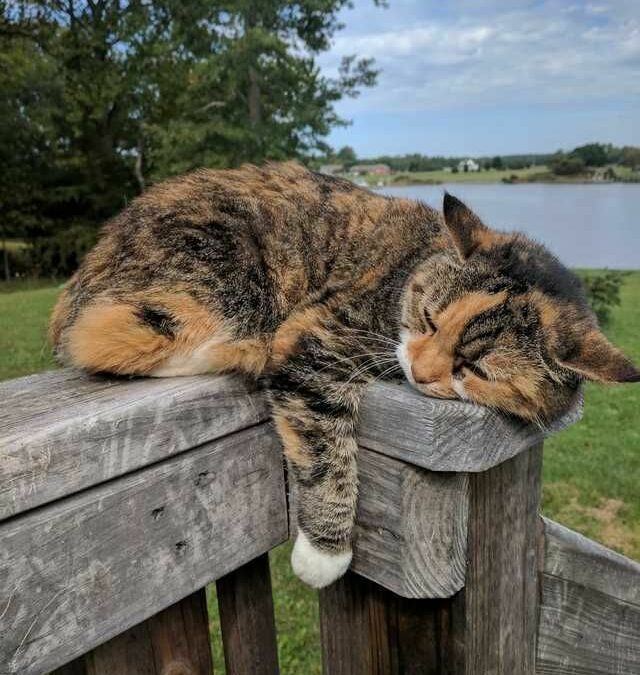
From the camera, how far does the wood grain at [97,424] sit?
866 millimetres

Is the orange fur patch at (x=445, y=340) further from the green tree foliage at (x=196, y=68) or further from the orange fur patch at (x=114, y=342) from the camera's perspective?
the green tree foliage at (x=196, y=68)

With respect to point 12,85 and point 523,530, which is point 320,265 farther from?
point 12,85

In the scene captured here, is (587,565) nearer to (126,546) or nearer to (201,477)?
(201,477)

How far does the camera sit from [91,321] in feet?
4.98

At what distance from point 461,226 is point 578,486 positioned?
399cm

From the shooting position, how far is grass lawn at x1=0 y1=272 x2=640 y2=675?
3.41 metres

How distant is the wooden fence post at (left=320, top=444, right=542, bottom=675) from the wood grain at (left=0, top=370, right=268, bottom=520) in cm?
44

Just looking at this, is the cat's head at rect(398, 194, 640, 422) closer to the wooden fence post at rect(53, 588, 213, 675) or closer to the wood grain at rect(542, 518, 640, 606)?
the wood grain at rect(542, 518, 640, 606)

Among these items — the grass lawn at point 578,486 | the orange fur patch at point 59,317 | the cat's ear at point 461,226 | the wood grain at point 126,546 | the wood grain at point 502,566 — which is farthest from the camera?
the grass lawn at point 578,486

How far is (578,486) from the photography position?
5152 millimetres

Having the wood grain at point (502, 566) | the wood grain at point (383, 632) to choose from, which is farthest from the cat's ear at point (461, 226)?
the wood grain at point (383, 632)

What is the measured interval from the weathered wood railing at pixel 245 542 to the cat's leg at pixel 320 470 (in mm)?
44

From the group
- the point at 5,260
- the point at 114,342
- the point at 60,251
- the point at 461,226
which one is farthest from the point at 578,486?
the point at 5,260

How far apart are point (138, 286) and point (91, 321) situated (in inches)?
7.8
